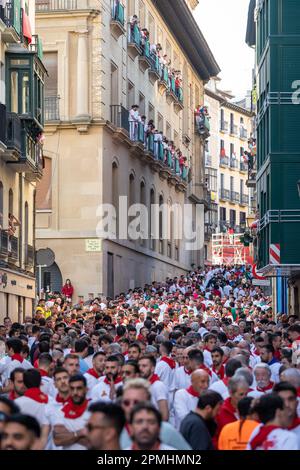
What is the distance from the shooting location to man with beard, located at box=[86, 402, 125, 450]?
27.3ft

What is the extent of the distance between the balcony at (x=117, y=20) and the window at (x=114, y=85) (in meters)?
1.17

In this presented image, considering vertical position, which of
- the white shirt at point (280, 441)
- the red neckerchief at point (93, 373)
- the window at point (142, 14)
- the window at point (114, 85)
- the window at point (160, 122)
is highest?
the window at point (142, 14)

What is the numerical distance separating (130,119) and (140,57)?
16.1 ft

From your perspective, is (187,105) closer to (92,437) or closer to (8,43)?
(8,43)

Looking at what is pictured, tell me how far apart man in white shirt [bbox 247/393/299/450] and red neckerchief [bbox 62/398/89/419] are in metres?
1.93

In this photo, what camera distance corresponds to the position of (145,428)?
320 inches

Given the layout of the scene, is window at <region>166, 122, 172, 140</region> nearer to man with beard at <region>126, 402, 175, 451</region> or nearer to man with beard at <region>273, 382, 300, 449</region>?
man with beard at <region>273, 382, 300, 449</region>

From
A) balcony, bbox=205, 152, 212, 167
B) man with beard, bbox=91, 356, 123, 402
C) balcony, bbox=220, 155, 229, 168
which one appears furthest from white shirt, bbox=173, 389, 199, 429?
balcony, bbox=220, 155, 229, 168

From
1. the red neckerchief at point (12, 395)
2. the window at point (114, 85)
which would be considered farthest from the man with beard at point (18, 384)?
the window at point (114, 85)

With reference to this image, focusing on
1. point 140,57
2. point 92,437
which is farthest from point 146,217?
point 92,437

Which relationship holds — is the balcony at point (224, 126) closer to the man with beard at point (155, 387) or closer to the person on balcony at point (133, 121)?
the person on balcony at point (133, 121)

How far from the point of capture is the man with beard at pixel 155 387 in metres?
13.1

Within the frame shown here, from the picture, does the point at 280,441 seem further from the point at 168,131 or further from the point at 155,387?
the point at 168,131

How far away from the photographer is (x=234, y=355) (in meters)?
16.8
